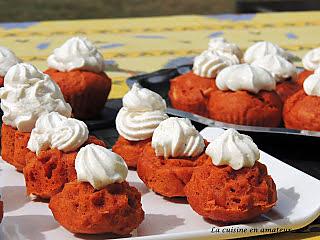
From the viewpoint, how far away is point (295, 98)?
6.12ft

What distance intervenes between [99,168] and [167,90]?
35.1 inches

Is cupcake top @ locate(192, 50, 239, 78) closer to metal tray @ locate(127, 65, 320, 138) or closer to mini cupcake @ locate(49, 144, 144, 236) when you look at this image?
metal tray @ locate(127, 65, 320, 138)

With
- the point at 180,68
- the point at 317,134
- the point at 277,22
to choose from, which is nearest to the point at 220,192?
the point at 317,134

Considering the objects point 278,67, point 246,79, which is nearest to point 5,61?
point 246,79

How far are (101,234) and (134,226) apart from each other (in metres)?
0.05

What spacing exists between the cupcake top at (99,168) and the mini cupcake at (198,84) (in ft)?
2.23

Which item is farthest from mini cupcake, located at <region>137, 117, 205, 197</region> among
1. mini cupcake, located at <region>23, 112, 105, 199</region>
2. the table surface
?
the table surface

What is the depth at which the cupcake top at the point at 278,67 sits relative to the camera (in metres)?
2.02

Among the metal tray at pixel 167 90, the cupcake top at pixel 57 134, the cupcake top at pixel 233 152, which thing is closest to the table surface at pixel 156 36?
the metal tray at pixel 167 90

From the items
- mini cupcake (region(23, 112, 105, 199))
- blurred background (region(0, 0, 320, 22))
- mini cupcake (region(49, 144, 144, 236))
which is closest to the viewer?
mini cupcake (region(49, 144, 144, 236))

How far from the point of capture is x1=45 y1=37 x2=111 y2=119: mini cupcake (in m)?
2.01

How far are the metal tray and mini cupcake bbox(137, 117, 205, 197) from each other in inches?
9.6

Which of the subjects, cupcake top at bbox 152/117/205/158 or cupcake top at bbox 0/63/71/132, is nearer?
cupcake top at bbox 152/117/205/158

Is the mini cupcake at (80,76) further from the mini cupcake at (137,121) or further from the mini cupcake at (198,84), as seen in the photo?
the mini cupcake at (137,121)
